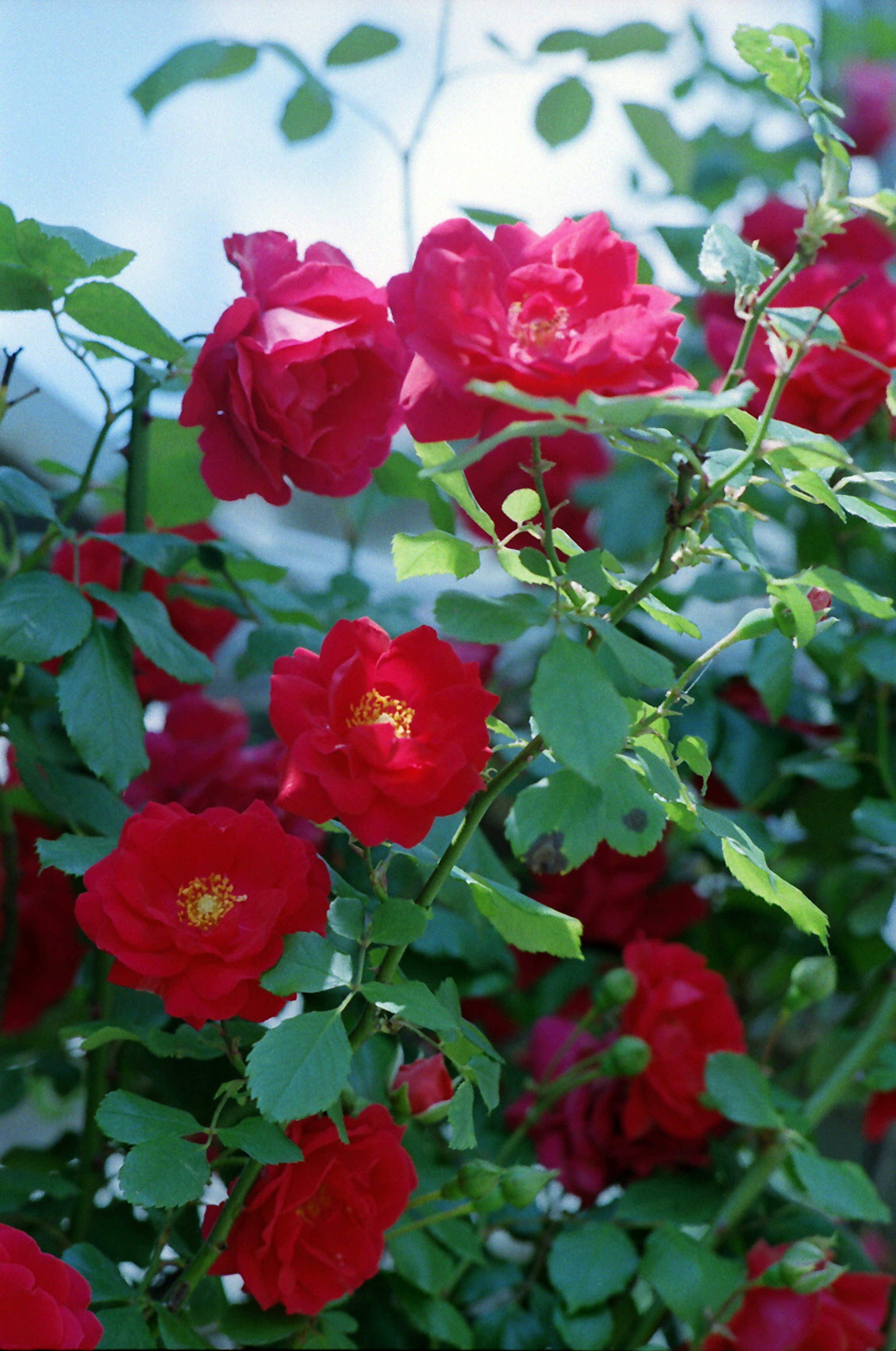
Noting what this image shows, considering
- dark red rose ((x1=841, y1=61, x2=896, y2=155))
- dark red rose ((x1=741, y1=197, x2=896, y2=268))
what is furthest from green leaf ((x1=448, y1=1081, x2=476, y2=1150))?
dark red rose ((x1=841, y1=61, x2=896, y2=155))

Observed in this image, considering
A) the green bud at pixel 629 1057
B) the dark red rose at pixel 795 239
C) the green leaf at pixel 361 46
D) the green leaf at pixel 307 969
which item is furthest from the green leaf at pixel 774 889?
the green leaf at pixel 361 46

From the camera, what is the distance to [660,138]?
812 mm

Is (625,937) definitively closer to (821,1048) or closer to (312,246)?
(821,1048)

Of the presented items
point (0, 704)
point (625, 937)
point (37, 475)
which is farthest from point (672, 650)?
point (37, 475)

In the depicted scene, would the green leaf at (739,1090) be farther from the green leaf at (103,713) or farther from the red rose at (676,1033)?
the green leaf at (103,713)

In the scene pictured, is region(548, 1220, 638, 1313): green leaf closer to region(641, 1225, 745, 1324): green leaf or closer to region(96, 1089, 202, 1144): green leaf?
region(641, 1225, 745, 1324): green leaf

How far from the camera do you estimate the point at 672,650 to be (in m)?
0.77

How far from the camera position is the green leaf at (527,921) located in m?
0.39

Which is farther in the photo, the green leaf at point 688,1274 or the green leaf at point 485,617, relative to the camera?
the green leaf at point 688,1274

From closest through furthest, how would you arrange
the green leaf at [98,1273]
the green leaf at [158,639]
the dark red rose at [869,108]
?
the green leaf at [98,1273]
the green leaf at [158,639]
the dark red rose at [869,108]

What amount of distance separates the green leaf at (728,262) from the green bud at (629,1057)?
1.24 feet

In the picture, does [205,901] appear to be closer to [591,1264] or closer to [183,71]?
[591,1264]

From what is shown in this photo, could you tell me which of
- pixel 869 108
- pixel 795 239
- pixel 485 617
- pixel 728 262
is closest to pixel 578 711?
pixel 485 617

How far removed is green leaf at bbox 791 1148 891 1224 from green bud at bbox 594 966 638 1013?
0.11 meters
